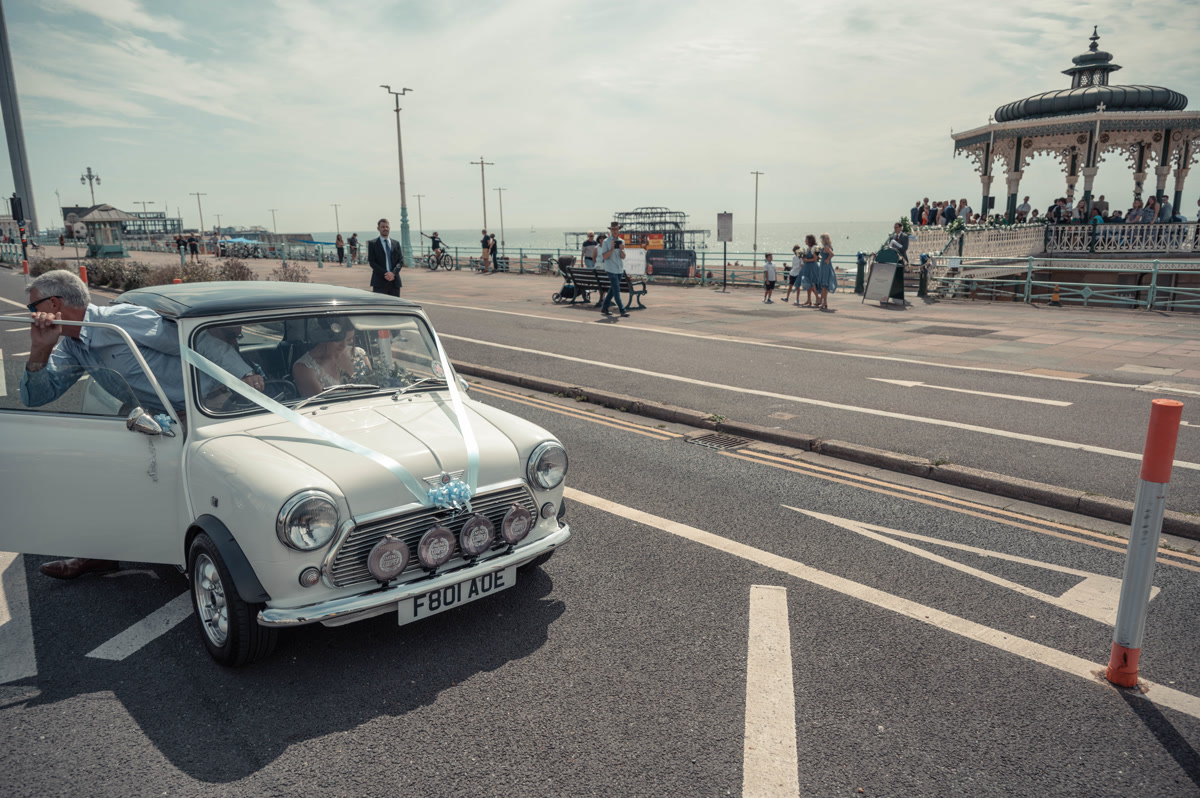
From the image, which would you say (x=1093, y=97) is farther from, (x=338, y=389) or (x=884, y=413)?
(x=338, y=389)

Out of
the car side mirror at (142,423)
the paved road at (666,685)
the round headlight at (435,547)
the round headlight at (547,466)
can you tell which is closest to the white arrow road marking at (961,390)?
the paved road at (666,685)

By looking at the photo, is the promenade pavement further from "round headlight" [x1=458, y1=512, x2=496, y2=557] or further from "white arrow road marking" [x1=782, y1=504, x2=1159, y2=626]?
"round headlight" [x1=458, y1=512, x2=496, y2=557]

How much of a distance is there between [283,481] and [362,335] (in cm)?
140

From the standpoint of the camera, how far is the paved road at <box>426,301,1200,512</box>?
Result: 6.82 meters

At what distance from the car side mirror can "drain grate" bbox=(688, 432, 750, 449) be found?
192 inches

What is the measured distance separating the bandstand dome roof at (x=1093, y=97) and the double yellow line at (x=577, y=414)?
26.1 m

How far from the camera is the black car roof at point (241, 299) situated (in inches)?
165

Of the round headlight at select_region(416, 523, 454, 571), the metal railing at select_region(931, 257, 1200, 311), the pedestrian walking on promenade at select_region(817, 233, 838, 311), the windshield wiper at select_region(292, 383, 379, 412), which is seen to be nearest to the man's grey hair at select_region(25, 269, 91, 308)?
the windshield wiper at select_region(292, 383, 379, 412)

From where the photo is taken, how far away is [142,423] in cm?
374

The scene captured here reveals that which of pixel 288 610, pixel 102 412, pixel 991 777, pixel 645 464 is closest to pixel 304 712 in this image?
pixel 288 610

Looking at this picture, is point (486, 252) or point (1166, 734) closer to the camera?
point (1166, 734)

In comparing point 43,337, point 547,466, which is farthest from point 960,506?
point 43,337

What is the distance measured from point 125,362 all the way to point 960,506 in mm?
5703

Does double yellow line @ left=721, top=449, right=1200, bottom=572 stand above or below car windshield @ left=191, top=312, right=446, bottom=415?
below
